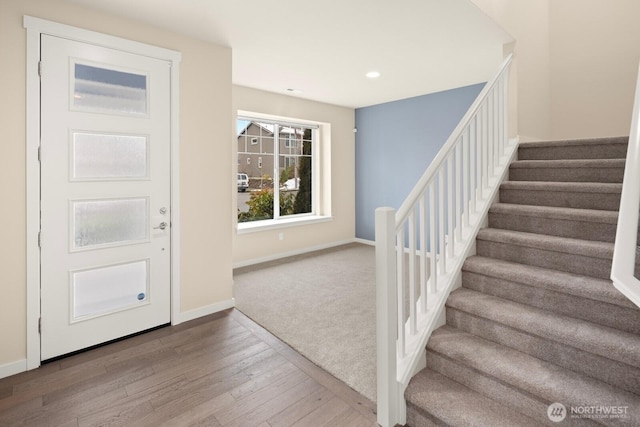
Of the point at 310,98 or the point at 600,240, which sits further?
the point at 310,98

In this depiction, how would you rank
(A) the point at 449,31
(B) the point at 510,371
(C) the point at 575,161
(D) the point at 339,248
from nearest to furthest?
1. (B) the point at 510,371
2. (C) the point at 575,161
3. (A) the point at 449,31
4. (D) the point at 339,248

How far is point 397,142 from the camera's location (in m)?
5.61

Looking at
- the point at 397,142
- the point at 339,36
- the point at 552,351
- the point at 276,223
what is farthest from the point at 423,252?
the point at 397,142

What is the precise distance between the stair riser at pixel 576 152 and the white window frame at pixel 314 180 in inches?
133

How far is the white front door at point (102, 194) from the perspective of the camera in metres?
2.32

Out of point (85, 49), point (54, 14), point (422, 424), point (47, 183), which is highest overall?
point (54, 14)

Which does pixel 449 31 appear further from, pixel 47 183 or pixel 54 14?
pixel 47 183

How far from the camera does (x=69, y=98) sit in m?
2.36

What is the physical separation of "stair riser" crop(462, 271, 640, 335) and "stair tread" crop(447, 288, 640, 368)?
3 centimetres

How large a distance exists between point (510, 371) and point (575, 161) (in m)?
1.90

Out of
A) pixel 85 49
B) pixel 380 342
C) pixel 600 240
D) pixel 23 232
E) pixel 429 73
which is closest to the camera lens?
pixel 380 342

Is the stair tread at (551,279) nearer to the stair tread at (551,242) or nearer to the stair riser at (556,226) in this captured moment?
the stair tread at (551,242)

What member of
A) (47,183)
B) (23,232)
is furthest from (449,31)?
(23,232)

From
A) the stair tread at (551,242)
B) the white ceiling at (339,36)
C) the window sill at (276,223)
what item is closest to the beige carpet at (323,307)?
the window sill at (276,223)
